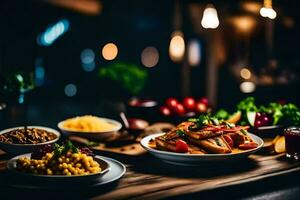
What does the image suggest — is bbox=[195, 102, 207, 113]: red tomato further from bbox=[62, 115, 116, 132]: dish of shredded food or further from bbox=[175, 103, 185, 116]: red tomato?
bbox=[62, 115, 116, 132]: dish of shredded food

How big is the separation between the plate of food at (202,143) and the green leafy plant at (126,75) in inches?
65.3

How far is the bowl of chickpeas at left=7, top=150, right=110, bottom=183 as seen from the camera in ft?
9.37

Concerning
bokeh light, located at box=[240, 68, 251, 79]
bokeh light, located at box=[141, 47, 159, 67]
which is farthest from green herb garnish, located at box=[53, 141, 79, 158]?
bokeh light, located at box=[141, 47, 159, 67]

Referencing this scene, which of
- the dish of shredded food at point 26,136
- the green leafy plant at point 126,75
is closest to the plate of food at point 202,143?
the dish of shredded food at point 26,136

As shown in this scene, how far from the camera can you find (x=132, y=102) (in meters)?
5.28

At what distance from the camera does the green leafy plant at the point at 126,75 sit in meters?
5.38

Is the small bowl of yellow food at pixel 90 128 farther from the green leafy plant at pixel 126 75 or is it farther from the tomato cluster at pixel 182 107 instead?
the green leafy plant at pixel 126 75

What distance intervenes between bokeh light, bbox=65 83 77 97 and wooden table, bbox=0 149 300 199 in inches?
701

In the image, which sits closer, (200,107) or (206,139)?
(206,139)

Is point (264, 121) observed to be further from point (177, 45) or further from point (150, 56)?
point (150, 56)

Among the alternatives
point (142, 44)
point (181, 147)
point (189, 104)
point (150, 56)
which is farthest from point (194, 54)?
point (150, 56)

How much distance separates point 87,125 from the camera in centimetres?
432

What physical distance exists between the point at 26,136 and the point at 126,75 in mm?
1983

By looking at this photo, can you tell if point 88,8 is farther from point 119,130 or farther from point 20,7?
point 119,130
